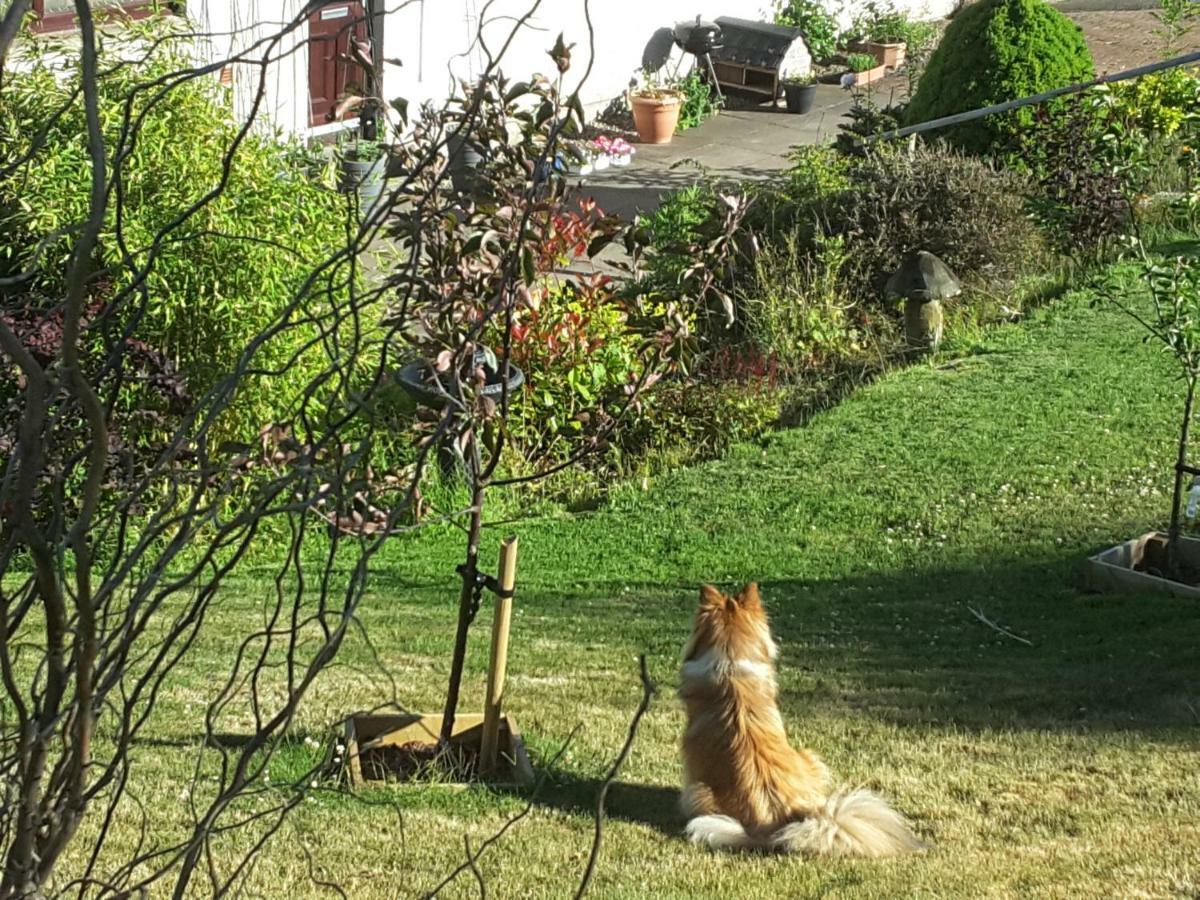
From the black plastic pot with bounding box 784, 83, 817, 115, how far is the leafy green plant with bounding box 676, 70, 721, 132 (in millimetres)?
1058

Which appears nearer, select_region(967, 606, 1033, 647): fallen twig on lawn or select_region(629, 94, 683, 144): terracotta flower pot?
select_region(967, 606, 1033, 647): fallen twig on lawn

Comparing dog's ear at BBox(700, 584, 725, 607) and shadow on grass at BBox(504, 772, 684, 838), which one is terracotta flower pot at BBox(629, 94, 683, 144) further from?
shadow on grass at BBox(504, 772, 684, 838)

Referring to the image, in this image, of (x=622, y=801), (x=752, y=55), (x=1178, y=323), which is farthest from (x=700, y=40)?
(x=622, y=801)

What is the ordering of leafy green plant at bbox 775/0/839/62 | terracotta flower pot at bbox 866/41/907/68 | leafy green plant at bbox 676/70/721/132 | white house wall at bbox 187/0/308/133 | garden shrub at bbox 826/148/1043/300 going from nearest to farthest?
garden shrub at bbox 826/148/1043/300, white house wall at bbox 187/0/308/133, leafy green plant at bbox 676/70/721/132, leafy green plant at bbox 775/0/839/62, terracotta flower pot at bbox 866/41/907/68

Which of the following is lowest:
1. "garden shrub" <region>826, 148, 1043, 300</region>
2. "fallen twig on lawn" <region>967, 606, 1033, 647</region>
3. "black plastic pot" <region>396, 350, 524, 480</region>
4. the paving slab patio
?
"fallen twig on lawn" <region>967, 606, 1033, 647</region>

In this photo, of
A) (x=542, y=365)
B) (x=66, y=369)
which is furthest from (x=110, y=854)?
(x=542, y=365)

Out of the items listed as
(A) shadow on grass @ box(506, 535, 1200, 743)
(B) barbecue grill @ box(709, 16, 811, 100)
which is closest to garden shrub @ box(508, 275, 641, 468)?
(A) shadow on grass @ box(506, 535, 1200, 743)

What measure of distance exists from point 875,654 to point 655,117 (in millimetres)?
14938

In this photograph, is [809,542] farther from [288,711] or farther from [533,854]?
[288,711]

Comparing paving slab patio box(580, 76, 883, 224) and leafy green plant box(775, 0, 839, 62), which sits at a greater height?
leafy green plant box(775, 0, 839, 62)

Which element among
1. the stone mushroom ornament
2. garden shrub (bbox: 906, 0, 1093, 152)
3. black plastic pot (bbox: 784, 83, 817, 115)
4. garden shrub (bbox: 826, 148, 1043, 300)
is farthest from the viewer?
black plastic pot (bbox: 784, 83, 817, 115)

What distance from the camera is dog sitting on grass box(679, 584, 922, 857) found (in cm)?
499

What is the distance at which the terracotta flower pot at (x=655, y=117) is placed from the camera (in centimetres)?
2128

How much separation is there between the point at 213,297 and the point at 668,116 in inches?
484
